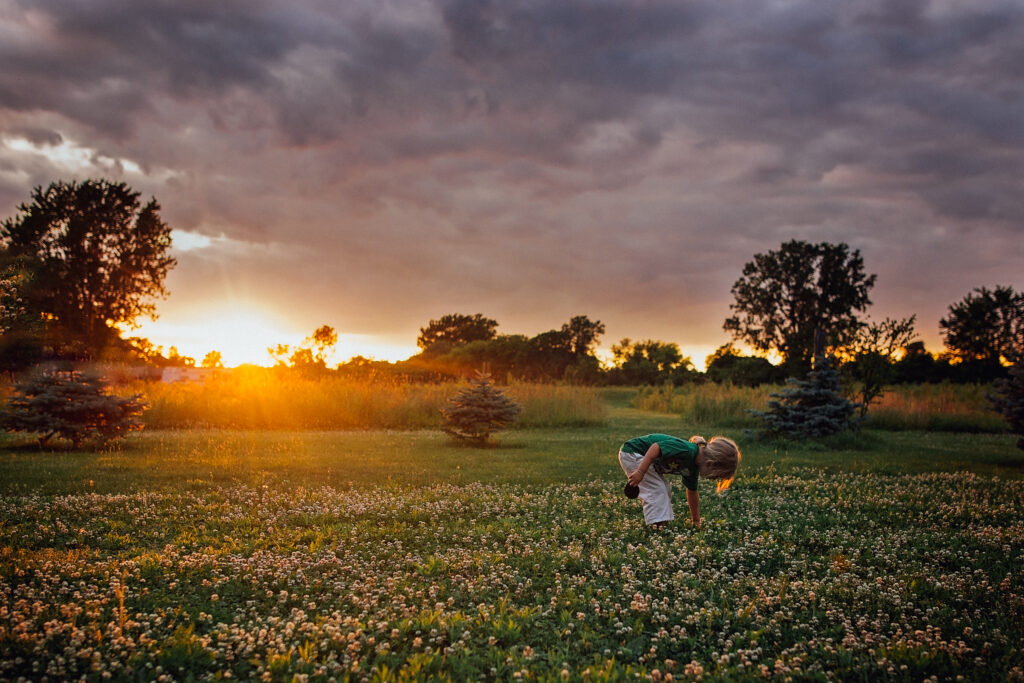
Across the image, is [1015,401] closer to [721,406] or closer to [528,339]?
[721,406]

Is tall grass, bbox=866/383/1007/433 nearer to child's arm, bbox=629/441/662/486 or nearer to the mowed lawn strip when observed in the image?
the mowed lawn strip

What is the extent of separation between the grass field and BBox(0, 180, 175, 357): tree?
44283 mm

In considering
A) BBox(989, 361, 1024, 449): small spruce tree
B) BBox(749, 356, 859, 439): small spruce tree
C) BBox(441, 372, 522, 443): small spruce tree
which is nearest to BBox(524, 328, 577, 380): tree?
BBox(749, 356, 859, 439): small spruce tree

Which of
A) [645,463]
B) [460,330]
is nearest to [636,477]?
[645,463]

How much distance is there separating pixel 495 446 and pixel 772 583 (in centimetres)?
1279

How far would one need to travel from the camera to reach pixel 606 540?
25.0ft

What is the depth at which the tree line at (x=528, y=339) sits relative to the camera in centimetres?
4441

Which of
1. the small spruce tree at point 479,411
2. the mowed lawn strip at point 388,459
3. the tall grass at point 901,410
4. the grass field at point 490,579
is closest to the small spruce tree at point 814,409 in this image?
the mowed lawn strip at point 388,459

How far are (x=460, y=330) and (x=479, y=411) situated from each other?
3243 inches

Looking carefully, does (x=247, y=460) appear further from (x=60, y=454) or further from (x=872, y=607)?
(x=872, y=607)

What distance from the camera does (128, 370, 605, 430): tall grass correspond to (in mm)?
22797

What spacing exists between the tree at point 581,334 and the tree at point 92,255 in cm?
5226

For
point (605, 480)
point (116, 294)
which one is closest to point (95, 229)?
point (116, 294)

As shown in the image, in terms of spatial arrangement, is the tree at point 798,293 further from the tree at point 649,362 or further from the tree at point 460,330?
the tree at point 460,330
